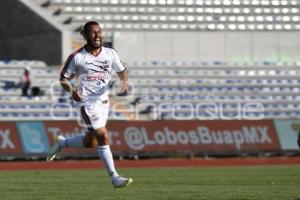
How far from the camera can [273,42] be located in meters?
35.2

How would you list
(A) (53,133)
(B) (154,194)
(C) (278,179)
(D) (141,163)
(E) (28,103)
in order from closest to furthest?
(B) (154,194)
(C) (278,179)
(D) (141,163)
(A) (53,133)
(E) (28,103)

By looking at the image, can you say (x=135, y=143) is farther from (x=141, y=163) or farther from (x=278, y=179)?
(x=278, y=179)

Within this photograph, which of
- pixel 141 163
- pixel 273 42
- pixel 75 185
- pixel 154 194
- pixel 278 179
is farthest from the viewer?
pixel 273 42

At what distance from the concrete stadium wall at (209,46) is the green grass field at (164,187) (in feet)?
50.1

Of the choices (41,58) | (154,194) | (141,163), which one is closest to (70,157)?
(141,163)

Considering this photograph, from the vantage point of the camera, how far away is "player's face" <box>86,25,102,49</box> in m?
11.8

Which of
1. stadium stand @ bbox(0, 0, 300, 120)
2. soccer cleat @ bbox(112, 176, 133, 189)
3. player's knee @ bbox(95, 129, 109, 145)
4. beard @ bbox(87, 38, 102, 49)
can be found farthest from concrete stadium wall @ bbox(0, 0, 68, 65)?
soccer cleat @ bbox(112, 176, 133, 189)

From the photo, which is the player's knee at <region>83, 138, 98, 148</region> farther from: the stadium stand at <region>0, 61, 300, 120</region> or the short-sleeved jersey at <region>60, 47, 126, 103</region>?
the stadium stand at <region>0, 61, 300, 120</region>

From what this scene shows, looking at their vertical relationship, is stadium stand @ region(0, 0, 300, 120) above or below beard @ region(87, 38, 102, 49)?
below

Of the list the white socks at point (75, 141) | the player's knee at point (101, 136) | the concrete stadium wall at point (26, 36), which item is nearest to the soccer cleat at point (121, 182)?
the player's knee at point (101, 136)

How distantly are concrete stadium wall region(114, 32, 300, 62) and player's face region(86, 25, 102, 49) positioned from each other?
21.0 meters

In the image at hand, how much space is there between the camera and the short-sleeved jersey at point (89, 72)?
1209 centimetres

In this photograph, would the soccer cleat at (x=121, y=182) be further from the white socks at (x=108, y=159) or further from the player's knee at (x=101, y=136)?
the player's knee at (x=101, y=136)

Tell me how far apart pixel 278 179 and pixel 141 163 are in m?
9.16
